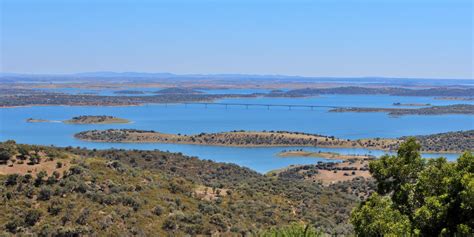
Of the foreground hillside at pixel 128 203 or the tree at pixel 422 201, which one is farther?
the foreground hillside at pixel 128 203

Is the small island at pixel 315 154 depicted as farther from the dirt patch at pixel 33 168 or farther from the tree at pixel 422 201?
the tree at pixel 422 201

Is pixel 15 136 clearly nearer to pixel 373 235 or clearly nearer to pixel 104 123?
pixel 104 123

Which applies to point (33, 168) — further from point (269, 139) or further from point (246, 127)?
point (246, 127)

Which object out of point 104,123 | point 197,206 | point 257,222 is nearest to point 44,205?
point 197,206

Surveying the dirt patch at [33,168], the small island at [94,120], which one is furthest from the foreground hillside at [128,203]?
the small island at [94,120]

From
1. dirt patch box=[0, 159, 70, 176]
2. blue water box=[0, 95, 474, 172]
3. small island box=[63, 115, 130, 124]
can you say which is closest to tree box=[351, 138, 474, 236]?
dirt patch box=[0, 159, 70, 176]

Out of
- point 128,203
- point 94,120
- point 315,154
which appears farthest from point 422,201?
point 94,120
